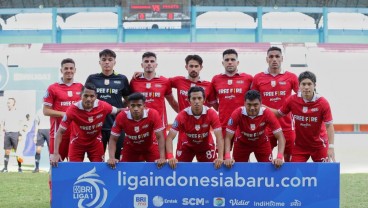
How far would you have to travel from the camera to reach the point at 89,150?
5781 millimetres

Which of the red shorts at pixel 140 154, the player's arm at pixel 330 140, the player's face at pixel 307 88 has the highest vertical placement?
the player's face at pixel 307 88

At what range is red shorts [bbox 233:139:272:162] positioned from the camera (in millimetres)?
5551

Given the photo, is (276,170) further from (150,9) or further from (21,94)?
(150,9)

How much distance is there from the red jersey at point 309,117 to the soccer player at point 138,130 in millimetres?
1362

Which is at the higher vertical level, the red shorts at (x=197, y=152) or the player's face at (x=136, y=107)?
the player's face at (x=136, y=107)

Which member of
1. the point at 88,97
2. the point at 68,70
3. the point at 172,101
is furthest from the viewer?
the point at 172,101

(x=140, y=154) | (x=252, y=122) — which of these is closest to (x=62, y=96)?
(x=140, y=154)

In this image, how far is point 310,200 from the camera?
4.70m

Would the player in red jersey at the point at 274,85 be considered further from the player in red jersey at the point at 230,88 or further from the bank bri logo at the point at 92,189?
the bank bri logo at the point at 92,189

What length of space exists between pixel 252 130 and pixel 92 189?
1717mm

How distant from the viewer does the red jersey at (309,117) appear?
5.45 meters

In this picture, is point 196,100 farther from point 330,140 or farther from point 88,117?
point 330,140

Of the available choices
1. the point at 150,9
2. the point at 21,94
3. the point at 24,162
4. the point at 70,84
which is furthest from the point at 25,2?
the point at 70,84

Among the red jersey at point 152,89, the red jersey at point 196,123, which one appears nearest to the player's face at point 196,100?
the red jersey at point 196,123
